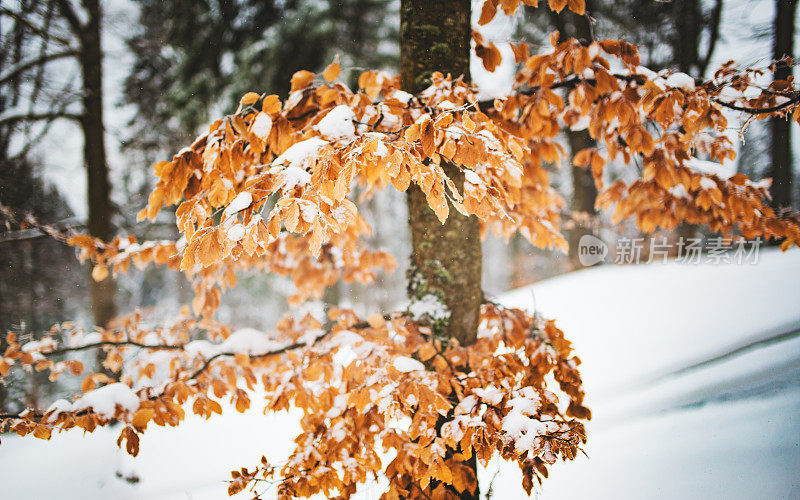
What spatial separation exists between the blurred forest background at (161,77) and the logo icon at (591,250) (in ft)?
0.87

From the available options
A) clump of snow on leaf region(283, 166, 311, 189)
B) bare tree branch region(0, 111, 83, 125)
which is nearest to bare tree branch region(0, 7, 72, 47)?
bare tree branch region(0, 111, 83, 125)

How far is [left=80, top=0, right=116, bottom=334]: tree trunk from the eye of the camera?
5.01 meters

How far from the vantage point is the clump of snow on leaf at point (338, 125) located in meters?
1.21

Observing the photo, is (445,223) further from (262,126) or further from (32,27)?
(32,27)

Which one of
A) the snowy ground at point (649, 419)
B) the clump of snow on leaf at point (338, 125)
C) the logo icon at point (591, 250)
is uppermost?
the clump of snow on leaf at point (338, 125)

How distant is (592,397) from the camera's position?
346cm

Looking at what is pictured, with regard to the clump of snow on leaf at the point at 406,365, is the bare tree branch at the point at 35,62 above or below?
above

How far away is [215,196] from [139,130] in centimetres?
659

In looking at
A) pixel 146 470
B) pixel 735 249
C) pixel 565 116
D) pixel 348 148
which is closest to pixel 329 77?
pixel 348 148

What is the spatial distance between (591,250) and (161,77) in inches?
355

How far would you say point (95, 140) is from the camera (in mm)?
5121

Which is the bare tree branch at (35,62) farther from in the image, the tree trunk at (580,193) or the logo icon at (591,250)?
the logo icon at (591,250)

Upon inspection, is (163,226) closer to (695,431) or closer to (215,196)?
(215,196)

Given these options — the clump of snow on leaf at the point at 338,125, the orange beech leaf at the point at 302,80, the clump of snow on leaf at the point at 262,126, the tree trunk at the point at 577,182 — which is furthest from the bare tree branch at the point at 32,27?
the tree trunk at the point at 577,182
